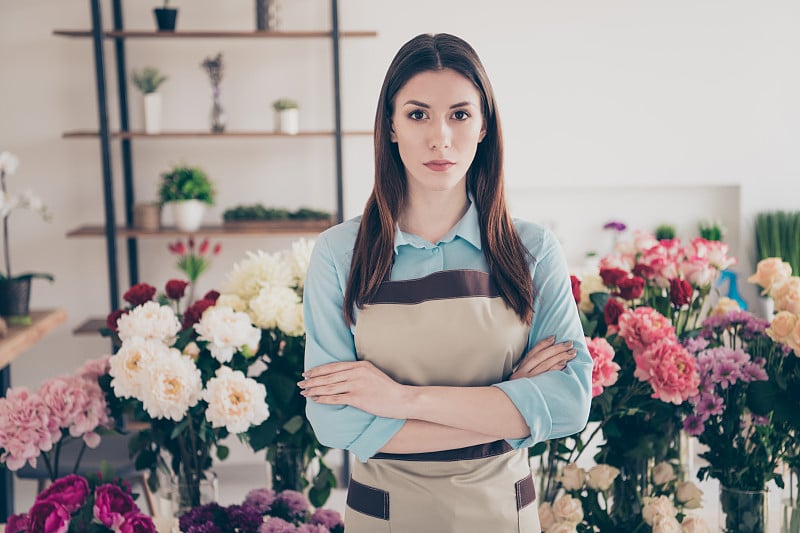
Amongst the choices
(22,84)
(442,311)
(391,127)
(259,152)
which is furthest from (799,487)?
(22,84)

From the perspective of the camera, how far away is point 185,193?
3.81 m

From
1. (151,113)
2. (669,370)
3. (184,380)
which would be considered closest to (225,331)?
(184,380)

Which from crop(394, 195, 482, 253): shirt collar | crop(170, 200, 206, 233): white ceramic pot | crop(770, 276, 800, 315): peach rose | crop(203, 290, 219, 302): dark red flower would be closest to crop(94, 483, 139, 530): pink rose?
crop(203, 290, 219, 302): dark red flower

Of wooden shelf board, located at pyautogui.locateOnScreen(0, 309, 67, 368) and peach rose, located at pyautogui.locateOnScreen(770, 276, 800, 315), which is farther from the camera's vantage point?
wooden shelf board, located at pyautogui.locateOnScreen(0, 309, 67, 368)

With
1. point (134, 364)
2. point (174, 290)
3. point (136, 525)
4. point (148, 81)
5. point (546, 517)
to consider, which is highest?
point (148, 81)

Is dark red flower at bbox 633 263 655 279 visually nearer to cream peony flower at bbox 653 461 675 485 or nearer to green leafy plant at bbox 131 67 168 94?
cream peony flower at bbox 653 461 675 485

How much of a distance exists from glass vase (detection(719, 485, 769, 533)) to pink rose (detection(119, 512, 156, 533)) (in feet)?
3.58

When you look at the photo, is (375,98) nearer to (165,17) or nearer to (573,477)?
(165,17)

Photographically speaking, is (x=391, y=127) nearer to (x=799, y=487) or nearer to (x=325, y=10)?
(x=799, y=487)

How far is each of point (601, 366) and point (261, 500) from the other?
2.22ft

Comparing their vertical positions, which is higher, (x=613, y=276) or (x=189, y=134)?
(x=189, y=134)

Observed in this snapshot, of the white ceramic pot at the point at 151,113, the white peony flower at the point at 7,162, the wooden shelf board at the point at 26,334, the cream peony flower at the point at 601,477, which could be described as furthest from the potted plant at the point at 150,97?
the cream peony flower at the point at 601,477

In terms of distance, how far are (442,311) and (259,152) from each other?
2903 millimetres

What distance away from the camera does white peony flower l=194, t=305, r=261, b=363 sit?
1.60 m
